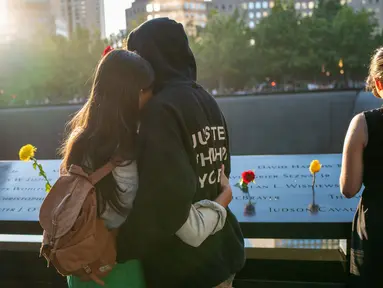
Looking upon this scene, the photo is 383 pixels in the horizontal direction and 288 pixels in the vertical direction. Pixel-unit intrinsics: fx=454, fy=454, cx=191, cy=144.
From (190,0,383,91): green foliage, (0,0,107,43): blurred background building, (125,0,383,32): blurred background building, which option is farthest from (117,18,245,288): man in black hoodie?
(125,0,383,32): blurred background building

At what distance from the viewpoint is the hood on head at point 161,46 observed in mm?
1605

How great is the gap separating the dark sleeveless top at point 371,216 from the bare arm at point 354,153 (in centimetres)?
3

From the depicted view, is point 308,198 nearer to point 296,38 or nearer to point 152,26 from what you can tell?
point 152,26

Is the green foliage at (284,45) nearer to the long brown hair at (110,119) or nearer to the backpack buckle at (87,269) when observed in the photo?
the long brown hair at (110,119)

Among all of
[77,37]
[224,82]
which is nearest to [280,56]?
[224,82]

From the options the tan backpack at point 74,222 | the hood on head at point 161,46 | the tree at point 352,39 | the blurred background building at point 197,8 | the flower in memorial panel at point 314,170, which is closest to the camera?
the tan backpack at point 74,222

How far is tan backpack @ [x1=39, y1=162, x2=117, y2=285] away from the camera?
142 cm

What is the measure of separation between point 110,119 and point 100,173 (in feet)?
0.57

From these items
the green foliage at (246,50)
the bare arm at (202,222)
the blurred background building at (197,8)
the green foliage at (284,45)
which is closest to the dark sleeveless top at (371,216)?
the bare arm at (202,222)

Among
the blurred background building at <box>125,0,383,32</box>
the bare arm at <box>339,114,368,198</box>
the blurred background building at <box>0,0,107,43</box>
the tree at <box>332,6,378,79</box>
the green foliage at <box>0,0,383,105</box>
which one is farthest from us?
the blurred background building at <box>125,0,383,32</box>

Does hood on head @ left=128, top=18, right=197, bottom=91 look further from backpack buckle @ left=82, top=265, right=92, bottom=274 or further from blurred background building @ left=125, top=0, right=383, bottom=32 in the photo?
blurred background building @ left=125, top=0, right=383, bottom=32

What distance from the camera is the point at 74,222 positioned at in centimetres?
141

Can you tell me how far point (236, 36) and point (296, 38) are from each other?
3956 millimetres

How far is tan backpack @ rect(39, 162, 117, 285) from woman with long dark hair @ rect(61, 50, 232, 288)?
0.04 m
